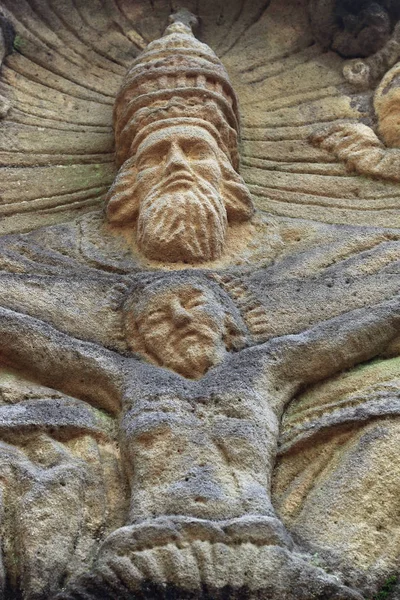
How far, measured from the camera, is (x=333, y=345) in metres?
3.57

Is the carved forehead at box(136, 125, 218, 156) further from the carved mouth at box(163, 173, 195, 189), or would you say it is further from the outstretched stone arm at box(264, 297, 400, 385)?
the outstretched stone arm at box(264, 297, 400, 385)

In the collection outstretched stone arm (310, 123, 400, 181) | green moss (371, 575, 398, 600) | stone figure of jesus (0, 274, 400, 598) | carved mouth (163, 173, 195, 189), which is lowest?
green moss (371, 575, 398, 600)

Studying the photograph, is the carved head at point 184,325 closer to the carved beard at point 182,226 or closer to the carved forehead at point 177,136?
the carved beard at point 182,226

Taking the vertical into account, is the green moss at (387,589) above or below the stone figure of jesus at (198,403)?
below

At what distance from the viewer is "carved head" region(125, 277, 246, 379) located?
3.57 meters

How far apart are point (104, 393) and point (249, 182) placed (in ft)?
7.52

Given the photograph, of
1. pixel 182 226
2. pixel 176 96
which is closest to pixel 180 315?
pixel 182 226

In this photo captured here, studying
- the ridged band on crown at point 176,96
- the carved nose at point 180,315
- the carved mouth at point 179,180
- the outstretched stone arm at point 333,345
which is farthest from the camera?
the ridged band on crown at point 176,96

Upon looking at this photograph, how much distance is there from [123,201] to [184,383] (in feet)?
Result: 5.48

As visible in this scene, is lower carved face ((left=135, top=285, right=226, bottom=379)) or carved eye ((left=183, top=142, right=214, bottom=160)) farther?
carved eye ((left=183, top=142, right=214, bottom=160))

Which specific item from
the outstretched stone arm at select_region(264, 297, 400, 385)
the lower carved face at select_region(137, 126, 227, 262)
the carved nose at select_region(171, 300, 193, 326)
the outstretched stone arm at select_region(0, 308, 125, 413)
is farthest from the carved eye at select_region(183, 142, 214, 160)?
the outstretched stone arm at select_region(0, 308, 125, 413)

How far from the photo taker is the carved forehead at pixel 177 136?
4.76m

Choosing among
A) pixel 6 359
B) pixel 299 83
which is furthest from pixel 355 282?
pixel 299 83

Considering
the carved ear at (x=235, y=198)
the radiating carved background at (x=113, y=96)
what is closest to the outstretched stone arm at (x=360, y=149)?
the radiating carved background at (x=113, y=96)
